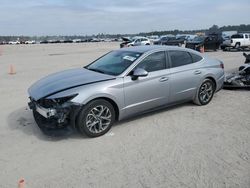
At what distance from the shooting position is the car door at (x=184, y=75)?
6.00 m

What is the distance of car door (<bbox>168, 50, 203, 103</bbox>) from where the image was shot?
236 inches

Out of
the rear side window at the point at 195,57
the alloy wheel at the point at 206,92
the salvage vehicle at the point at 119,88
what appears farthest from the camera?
the alloy wheel at the point at 206,92

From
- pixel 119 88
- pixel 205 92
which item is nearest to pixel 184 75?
pixel 205 92

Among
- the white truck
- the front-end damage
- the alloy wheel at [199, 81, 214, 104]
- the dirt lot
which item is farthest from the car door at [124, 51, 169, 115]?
the white truck

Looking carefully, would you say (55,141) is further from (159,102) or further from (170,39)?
(170,39)

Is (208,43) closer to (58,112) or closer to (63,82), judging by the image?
(63,82)

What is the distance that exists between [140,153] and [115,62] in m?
2.29

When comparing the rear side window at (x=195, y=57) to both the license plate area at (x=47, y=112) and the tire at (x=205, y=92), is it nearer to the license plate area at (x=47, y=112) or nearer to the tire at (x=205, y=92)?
the tire at (x=205, y=92)

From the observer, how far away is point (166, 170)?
3.81 m

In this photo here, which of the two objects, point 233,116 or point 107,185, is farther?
point 233,116

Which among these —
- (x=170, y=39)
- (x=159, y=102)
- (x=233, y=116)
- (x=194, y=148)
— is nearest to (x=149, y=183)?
(x=194, y=148)

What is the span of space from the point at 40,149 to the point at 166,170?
2128mm

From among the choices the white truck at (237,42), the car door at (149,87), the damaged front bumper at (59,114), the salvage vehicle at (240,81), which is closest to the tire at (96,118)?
the damaged front bumper at (59,114)

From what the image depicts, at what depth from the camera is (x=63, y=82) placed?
5.11 metres
